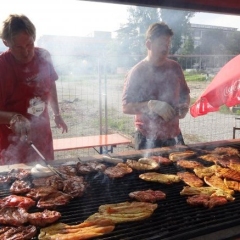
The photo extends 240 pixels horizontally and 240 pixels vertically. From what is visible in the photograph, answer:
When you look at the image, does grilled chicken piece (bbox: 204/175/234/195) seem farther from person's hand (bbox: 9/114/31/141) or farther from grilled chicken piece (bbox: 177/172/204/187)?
person's hand (bbox: 9/114/31/141)

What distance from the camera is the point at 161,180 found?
262cm

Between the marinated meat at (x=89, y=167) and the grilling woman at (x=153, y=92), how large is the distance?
1.02 meters

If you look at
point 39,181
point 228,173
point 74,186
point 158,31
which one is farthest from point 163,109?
point 39,181

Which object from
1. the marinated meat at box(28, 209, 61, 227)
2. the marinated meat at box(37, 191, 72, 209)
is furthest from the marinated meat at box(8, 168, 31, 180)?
the marinated meat at box(28, 209, 61, 227)

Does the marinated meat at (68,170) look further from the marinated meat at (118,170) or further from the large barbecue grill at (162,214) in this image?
the marinated meat at (118,170)

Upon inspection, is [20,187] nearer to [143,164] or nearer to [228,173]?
[143,164]

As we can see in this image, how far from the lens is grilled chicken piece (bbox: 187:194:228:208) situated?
2193mm

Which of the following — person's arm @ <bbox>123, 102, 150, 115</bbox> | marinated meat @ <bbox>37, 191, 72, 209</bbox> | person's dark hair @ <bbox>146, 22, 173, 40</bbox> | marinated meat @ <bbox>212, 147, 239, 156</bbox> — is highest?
person's dark hair @ <bbox>146, 22, 173, 40</bbox>

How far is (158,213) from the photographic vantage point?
2.09m

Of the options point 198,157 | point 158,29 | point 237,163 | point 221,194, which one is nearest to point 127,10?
point 158,29

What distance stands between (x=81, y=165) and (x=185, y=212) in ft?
3.88

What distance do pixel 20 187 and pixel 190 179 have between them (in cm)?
150

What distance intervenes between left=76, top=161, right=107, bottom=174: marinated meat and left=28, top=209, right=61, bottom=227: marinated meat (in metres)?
0.81

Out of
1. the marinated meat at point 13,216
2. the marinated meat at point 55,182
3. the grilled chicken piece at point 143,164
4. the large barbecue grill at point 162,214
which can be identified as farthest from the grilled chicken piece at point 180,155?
the marinated meat at point 13,216
